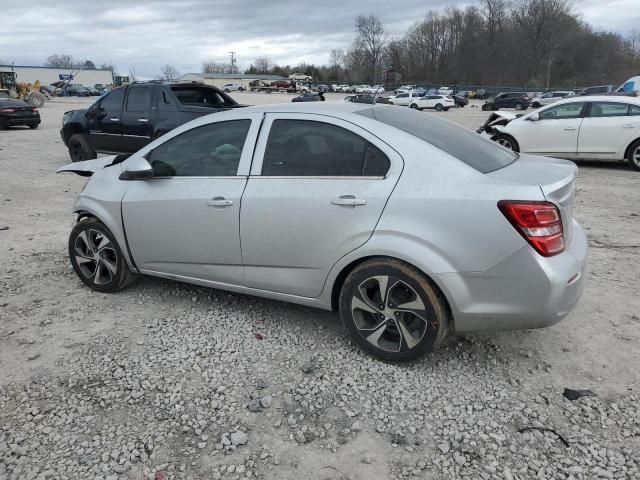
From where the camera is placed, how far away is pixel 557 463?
95.9 inches

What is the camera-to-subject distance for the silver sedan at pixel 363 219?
2.81 meters

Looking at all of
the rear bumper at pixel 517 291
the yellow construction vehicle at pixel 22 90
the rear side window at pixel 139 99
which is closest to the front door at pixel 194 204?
the rear bumper at pixel 517 291

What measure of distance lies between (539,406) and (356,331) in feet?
3.77

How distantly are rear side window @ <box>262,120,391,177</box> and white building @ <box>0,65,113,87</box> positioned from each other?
103072mm

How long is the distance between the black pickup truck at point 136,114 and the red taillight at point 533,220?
7.06 metres

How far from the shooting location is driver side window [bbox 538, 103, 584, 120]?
10556 millimetres

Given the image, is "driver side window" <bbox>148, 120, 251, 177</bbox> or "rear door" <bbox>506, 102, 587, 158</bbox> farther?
"rear door" <bbox>506, 102, 587, 158</bbox>

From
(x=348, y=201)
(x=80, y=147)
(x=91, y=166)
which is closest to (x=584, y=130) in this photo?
(x=348, y=201)

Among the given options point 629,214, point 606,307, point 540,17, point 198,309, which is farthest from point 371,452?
point 540,17

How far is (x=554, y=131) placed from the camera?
424 inches

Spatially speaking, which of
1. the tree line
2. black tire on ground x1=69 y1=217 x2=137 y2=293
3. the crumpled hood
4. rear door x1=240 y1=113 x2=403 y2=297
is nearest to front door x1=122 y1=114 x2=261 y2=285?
rear door x1=240 y1=113 x2=403 y2=297

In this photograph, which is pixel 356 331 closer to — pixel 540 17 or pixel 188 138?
pixel 188 138

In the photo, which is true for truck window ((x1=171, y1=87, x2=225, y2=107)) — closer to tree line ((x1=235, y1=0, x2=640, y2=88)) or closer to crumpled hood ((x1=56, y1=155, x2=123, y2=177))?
crumpled hood ((x1=56, y1=155, x2=123, y2=177))

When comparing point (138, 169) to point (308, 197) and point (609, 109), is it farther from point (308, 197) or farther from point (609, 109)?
point (609, 109)
